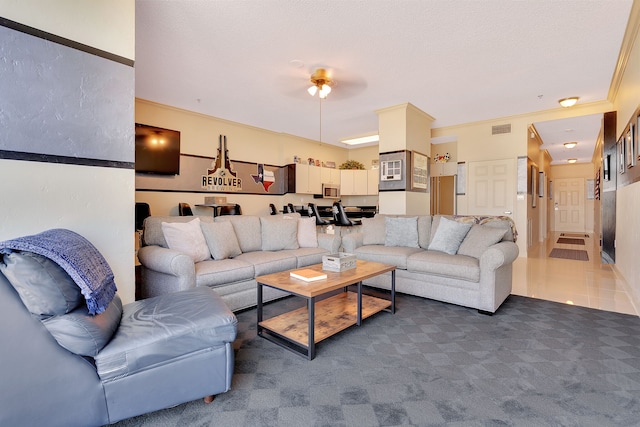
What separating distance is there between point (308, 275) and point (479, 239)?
2.04 metres

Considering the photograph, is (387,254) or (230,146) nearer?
(387,254)

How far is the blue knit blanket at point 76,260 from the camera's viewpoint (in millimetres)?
1388

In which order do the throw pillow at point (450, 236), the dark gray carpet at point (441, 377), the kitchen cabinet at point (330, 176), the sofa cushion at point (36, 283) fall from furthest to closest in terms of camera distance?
the kitchen cabinet at point (330, 176) → the throw pillow at point (450, 236) → the dark gray carpet at point (441, 377) → the sofa cushion at point (36, 283)

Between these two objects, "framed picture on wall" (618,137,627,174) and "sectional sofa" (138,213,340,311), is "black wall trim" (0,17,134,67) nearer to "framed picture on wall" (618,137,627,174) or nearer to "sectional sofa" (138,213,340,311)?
"sectional sofa" (138,213,340,311)

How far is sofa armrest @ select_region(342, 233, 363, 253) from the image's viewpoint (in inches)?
162

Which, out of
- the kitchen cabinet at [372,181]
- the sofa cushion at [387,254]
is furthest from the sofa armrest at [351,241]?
the kitchen cabinet at [372,181]

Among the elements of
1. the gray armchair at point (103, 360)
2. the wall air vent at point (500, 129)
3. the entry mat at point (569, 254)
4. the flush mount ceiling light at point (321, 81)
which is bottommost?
the entry mat at point (569, 254)

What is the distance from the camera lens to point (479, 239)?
10.9 ft

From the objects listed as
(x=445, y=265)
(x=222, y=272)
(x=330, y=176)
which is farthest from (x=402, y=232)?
(x=330, y=176)

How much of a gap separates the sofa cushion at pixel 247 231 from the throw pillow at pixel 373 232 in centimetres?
144

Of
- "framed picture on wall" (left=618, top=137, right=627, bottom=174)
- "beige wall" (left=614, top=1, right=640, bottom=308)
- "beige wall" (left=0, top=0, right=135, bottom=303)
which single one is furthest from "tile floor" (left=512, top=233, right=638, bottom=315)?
"beige wall" (left=0, top=0, right=135, bottom=303)

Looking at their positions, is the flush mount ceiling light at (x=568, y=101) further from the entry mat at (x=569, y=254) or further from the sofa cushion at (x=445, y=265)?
the sofa cushion at (x=445, y=265)

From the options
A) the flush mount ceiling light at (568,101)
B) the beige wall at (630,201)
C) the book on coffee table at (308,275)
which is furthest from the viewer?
the flush mount ceiling light at (568,101)

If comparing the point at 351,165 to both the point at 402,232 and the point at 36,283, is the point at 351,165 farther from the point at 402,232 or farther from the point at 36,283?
the point at 36,283
